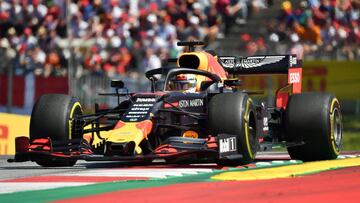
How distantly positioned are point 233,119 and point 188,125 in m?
0.94

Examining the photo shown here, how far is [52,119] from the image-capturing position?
11969 millimetres

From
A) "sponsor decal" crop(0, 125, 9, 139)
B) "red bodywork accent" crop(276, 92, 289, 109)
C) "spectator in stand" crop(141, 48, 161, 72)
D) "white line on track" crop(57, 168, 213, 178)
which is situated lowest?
"white line on track" crop(57, 168, 213, 178)

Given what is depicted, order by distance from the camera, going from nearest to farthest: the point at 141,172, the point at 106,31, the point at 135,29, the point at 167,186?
1. the point at 167,186
2. the point at 141,172
3. the point at 135,29
4. the point at 106,31

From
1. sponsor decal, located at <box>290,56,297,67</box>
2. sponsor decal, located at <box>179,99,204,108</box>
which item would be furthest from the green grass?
sponsor decal, located at <box>179,99,204,108</box>

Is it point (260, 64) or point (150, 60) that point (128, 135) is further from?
point (150, 60)

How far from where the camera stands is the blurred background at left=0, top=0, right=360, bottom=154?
23.0m

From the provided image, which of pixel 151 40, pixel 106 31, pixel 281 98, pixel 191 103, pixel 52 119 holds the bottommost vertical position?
pixel 52 119

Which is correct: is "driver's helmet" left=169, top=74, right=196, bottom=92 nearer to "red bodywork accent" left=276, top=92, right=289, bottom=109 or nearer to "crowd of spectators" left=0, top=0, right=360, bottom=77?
"red bodywork accent" left=276, top=92, right=289, bottom=109

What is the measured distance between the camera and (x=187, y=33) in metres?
24.5

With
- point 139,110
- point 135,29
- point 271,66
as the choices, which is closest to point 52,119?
point 139,110

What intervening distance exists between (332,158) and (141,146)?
2.54 metres

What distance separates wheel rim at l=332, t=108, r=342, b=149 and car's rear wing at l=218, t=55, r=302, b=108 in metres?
1.05

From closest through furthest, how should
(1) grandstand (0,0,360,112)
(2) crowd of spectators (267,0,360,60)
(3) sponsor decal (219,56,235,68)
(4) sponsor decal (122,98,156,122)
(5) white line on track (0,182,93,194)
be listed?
(5) white line on track (0,182,93,194)
(4) sponsor decal (122,98,156,122)
(3) sponsor decal (219,56,235,68)
(1) grandstand (0,0,360,112)
(2) crowd of spectators (267,0,360,60)

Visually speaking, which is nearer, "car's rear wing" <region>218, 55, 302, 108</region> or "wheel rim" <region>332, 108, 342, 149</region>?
"wheel rim" <region>332, 108, 342, 149</region>
